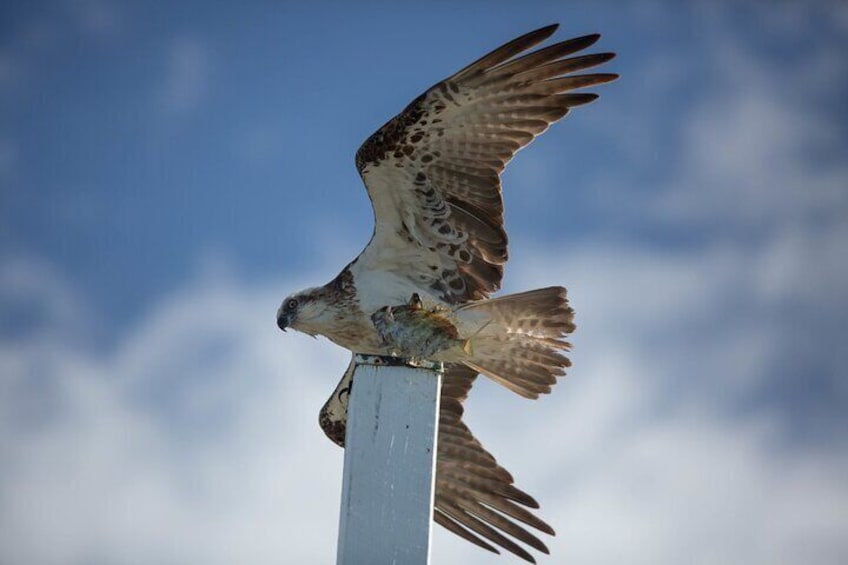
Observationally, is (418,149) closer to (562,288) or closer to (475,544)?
(562,288)

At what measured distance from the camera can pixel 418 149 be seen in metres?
6.20

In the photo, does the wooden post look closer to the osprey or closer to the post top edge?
the post top edge

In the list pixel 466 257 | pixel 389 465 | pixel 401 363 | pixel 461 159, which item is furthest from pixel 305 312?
pixel 389 465

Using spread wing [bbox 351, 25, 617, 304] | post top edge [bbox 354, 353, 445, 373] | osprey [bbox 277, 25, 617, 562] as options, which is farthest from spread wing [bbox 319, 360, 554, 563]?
post top edge [bbox 354, 353, 445, 373]

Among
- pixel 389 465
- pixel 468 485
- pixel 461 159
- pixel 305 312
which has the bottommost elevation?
pixel 389 465

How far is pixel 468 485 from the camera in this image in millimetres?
6289

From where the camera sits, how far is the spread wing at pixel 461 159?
6000 mm

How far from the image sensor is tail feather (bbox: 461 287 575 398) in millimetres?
5949

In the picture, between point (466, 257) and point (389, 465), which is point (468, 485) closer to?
point (466, 257)

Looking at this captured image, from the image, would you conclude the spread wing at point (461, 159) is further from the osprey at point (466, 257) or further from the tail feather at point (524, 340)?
the tail feather at point (524, 340)

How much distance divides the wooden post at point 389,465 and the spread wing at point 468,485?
7.76ft

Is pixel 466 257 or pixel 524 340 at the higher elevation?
pixel 466 257

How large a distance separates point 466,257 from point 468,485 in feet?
4.41

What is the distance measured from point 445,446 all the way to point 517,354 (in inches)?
32.6
